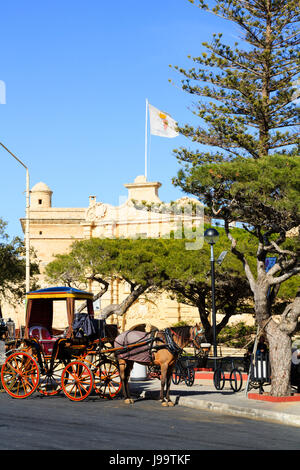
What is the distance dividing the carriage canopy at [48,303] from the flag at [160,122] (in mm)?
13655

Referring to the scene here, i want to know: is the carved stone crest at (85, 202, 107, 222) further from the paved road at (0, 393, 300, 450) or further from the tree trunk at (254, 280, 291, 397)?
the paved road at (0, 393, 300, 450)

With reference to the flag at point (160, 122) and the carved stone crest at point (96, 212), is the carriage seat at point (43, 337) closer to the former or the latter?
the flag at point (160, 122)

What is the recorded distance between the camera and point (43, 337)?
16406mm

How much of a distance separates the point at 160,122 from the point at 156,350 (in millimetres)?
17873

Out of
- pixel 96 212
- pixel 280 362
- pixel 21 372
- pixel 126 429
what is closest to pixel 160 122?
pixel 280 362

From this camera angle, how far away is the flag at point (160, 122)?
29.0m

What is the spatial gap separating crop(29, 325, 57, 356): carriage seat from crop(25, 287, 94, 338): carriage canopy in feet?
Result: 0.67

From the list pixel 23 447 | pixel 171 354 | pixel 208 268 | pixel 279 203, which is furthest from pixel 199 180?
pixel 208 268

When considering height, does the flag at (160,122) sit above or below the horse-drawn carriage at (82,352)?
above

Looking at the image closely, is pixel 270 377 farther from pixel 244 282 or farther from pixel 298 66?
pixel 244 282

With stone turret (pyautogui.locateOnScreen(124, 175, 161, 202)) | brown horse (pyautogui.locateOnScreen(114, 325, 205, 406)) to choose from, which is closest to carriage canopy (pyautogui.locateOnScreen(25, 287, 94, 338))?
brown horse (pyautogui.locateOnScreen(114, 325, 205, 406))

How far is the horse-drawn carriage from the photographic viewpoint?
1433 cm

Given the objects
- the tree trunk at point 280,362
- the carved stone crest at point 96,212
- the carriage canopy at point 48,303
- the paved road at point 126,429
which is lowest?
the paved road at point 126,429

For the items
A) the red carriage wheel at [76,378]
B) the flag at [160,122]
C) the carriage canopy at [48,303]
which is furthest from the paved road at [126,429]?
the flag at [160,122]
